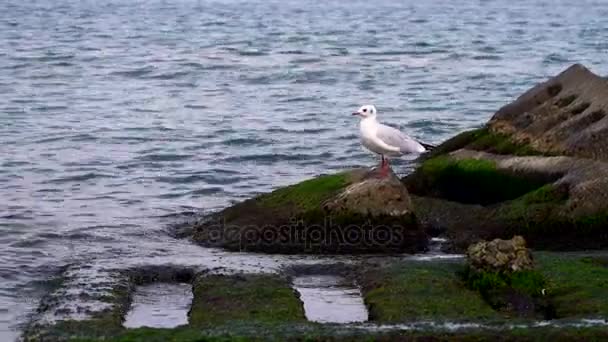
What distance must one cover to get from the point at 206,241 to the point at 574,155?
186 inches

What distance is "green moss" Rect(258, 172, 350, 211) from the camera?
54.2ft

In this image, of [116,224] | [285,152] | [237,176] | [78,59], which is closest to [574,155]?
[116,224]

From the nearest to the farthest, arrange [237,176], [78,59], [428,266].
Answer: [428,266]
[237,176]
[78,59]

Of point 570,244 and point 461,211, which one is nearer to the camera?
point 570,244

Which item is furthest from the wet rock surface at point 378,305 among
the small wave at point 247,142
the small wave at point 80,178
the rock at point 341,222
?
the small wave at point 247,142

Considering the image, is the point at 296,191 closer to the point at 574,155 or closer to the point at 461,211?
the point at 461,211

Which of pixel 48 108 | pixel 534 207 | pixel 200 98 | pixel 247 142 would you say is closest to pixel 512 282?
pixel 534 207

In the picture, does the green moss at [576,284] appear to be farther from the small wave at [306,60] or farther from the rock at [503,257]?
the small wave at [306,60]

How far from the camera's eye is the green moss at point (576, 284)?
12531 millimetres

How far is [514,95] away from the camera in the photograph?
35.1 meters

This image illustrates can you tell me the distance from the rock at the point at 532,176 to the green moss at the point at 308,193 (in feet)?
4.30

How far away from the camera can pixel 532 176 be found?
17234 millimetres

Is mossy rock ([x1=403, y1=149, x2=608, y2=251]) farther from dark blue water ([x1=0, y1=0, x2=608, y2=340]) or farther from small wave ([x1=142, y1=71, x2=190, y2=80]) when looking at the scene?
small wave ([x1=142, y1=71, x2=190, y2=80])

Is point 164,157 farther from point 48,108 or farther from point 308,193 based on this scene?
point 308,193
